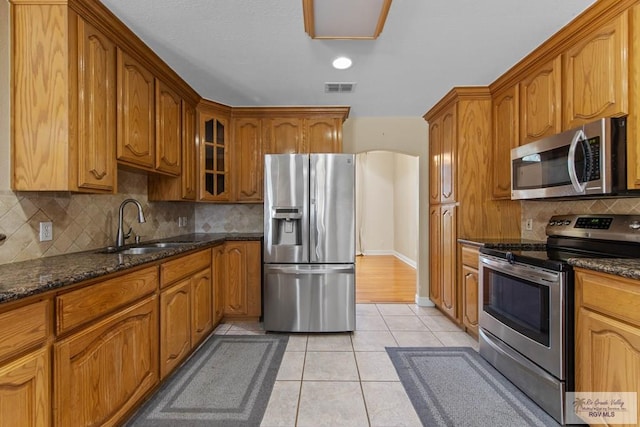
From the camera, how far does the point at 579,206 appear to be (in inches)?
91.5

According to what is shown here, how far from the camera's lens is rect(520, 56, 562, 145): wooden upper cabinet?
216cm

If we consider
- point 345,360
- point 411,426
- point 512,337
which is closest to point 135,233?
point 345,360

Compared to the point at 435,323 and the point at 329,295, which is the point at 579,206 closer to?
the point at 435,323

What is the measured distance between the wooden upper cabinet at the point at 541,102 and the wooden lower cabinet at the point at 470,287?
1.04 m

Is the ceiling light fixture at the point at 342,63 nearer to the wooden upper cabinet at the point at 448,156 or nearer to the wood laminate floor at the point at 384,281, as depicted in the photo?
the wooden upper cabinet at the point at 448,156

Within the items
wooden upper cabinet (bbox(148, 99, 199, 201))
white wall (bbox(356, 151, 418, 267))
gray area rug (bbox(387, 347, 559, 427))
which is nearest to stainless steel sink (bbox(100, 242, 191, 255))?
wooden upper cabinet (bbox(148, 99, 199, 201))

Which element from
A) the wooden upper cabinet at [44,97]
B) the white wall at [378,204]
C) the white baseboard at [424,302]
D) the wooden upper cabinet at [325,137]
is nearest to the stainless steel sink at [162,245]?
the wooden upper cabinet at [44,97]

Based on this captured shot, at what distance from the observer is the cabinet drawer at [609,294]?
1325 millimetres

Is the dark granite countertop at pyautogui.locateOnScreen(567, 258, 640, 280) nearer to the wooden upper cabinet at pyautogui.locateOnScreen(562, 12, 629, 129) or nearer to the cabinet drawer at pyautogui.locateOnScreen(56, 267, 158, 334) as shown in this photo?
the wooden upper cabinet at pyautogui.locateOnScreen(562, 12, 629, 129)

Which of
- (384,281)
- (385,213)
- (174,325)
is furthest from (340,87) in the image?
(385,213)

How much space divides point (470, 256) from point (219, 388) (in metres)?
2.25

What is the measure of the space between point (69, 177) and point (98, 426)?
1.23m

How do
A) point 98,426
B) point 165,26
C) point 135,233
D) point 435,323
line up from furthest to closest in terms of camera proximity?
point 435,323, point 135,233, point 165,26, point 98,426

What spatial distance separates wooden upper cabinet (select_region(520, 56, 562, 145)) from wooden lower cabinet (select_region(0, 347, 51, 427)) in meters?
3.13
